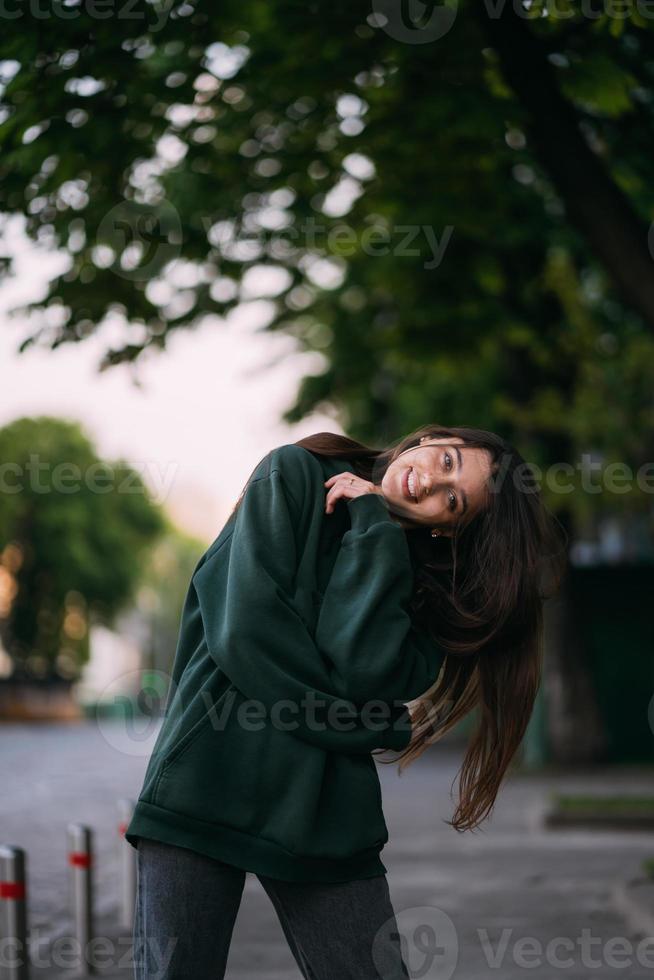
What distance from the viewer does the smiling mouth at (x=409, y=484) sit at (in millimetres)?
3092

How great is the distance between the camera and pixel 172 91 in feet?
26.1

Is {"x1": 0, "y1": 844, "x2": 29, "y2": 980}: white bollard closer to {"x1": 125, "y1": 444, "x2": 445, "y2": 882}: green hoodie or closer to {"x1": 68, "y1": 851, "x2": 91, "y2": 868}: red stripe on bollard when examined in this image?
{"x1": 68, "y1": 851, "x2": 91, "y2": 868}: red stripe on bollard

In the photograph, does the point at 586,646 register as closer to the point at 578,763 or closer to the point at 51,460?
the point at 578,763

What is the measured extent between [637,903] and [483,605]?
5.42 meters

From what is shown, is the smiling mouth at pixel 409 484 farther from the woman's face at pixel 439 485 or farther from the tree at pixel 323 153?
the tree at pixel 323 153

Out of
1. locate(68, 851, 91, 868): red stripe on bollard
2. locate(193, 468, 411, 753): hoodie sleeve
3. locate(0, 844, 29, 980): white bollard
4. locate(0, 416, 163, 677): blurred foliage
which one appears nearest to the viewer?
locate(193, 468, 411, 753): hoodie sleeve

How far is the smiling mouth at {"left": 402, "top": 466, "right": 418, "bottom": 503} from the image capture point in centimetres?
309

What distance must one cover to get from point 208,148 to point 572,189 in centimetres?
262

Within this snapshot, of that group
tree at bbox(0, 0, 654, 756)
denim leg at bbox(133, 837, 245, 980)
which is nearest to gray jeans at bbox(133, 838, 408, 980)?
denim leg at bbox(133, 837, 245, 980)

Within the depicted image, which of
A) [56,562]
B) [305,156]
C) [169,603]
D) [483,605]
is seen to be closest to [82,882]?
[483,605]

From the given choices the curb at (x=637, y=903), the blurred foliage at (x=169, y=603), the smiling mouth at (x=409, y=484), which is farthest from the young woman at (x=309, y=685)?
the blurred foliage at (x=169, y=603)

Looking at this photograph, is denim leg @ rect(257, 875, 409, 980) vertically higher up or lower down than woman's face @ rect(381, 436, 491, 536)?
lower down

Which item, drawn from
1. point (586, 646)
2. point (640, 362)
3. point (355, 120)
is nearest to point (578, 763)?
point (586, 646)

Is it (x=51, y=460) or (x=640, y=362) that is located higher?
(x=640, y=362)
